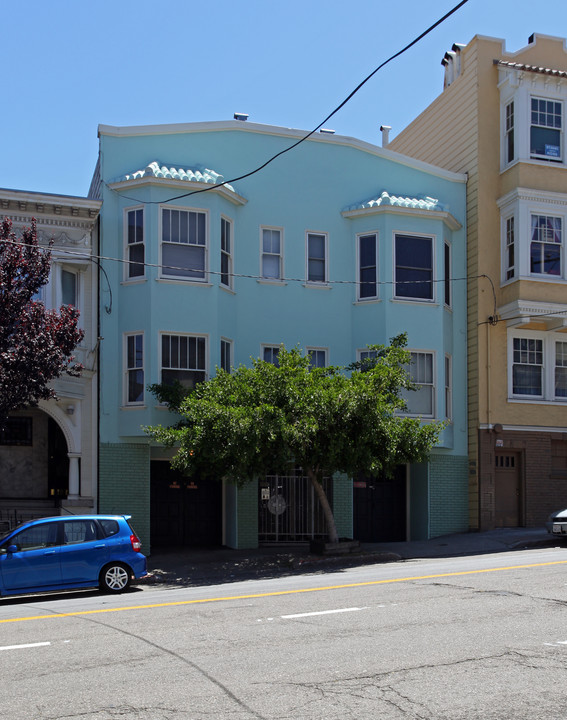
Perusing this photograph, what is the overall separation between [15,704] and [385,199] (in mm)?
18636

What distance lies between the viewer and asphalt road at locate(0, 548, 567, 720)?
683 centimetres

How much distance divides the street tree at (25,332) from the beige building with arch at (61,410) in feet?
9.46

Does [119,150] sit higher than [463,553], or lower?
higher

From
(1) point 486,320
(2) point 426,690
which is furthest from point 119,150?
(2) point 426,690

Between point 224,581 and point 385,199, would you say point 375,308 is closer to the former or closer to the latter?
point 385,199

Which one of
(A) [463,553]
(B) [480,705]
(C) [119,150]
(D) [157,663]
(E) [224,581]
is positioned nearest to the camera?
(B) [480,705]

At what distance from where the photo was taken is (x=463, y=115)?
25.5 m

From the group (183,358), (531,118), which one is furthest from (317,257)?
(531,118)

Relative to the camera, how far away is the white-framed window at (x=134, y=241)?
2184cm

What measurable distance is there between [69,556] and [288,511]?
9331 mm

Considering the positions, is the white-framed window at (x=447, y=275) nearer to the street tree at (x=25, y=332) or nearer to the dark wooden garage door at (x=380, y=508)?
the dark wooden garage door at (x=380, y=508)

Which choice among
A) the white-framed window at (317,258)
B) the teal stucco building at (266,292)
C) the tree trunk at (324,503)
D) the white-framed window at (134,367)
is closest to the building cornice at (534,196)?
the teal stucco building at (266,292)

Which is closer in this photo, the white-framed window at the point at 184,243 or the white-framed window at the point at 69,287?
the white-framed window at the point at 69,287

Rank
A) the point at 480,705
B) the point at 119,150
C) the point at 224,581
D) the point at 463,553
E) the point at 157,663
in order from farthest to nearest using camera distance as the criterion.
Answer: the point at 119,150 → the point at 463,553 → the point at 224,581 → the point at 157,663 → the point at 480,705
